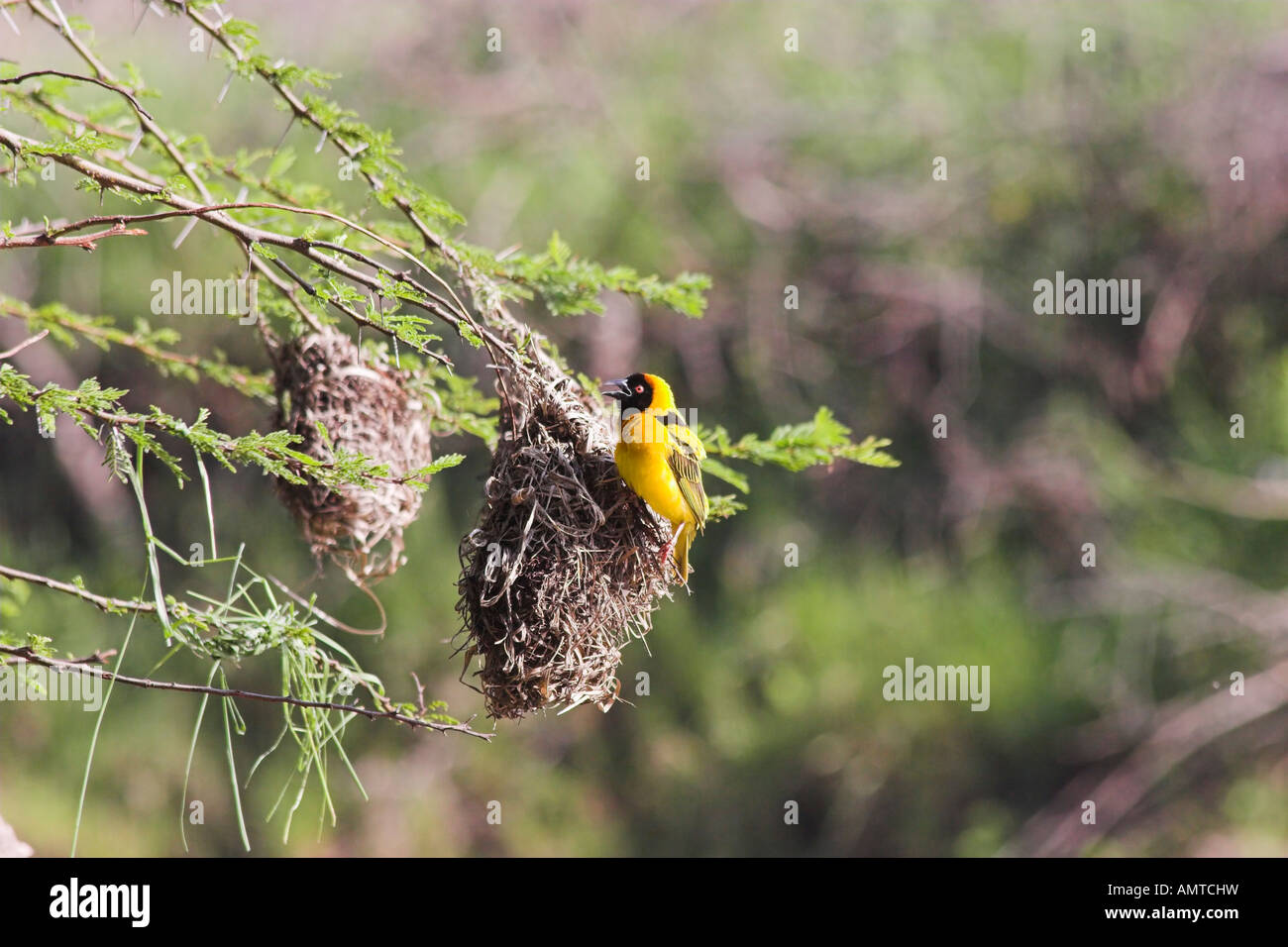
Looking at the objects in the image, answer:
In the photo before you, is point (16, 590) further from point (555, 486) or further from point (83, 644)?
point (83, 644)

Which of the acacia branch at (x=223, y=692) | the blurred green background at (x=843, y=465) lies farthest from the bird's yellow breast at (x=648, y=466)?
the blurred green background at (x=843, y=465)

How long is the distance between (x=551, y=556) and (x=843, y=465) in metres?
5.51

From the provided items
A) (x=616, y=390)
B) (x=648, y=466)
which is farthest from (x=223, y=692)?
(x=616, y=390)

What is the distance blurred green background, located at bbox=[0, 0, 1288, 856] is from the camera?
707 cm

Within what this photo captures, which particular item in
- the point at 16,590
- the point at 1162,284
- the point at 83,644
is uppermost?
the point at 1162,284

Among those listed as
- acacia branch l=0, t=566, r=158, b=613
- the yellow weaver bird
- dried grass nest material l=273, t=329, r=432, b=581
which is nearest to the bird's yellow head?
the yellow weaver bird

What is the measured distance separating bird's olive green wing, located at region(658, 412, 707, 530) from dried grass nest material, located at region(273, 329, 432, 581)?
3.03 feet

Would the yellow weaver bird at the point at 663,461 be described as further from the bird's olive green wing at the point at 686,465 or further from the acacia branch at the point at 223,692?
the acacia branch at the point at 223,692

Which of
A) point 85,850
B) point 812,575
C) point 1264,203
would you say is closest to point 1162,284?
point 1264,203

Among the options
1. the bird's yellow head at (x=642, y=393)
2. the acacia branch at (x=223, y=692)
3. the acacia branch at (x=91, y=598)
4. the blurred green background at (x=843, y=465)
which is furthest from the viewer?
the blurred green background at (x=843, y=465)

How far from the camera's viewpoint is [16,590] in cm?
311

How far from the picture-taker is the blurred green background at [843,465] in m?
7.07

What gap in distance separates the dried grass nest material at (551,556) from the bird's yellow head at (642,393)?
0.60 feet

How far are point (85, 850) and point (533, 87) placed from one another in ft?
19.5
